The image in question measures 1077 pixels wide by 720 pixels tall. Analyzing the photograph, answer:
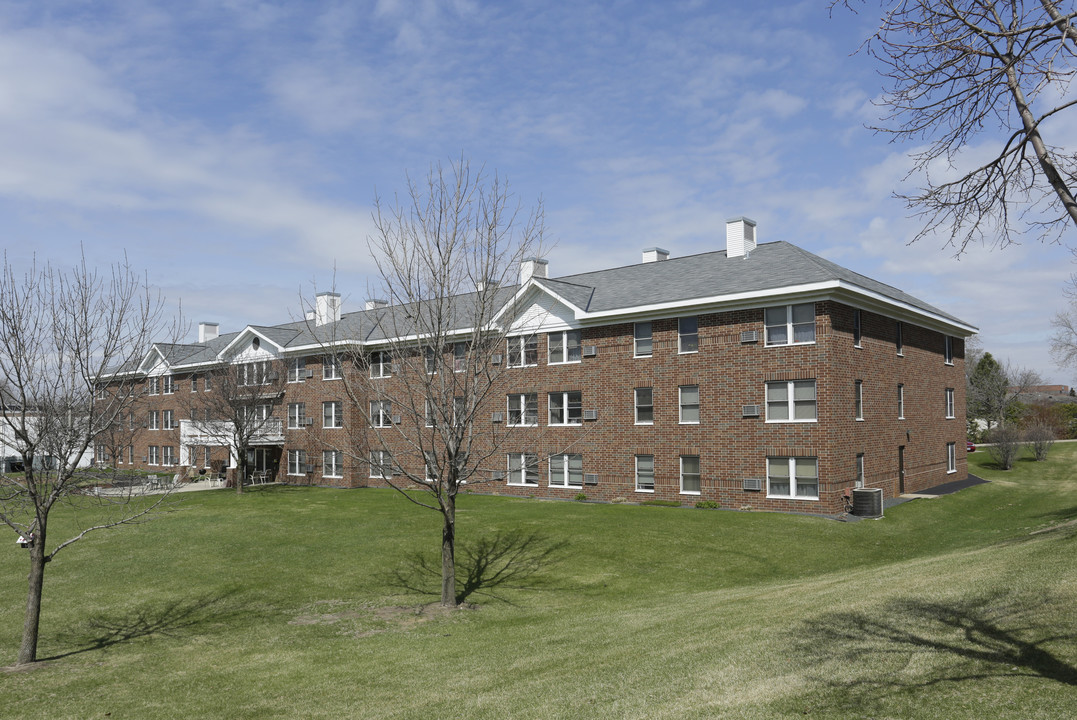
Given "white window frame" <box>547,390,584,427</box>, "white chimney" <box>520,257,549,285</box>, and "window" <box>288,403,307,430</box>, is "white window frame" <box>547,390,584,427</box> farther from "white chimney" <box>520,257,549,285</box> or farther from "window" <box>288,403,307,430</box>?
"window" <box>288,403,307,430</box>

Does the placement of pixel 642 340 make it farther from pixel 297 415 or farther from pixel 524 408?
pixel 297 415

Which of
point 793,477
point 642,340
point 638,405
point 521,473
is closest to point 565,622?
point 793,477

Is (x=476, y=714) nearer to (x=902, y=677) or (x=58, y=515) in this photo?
(x=902, y=677)

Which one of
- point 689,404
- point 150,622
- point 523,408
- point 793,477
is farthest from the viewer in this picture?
point 523,408

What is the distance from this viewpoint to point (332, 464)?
141 feet

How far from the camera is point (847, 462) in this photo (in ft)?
88.2

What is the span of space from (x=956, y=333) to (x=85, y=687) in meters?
38.6

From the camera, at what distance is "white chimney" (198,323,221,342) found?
2434 inches

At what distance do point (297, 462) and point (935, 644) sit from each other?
40948 millimetres

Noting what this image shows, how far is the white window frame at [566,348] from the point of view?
109 feet

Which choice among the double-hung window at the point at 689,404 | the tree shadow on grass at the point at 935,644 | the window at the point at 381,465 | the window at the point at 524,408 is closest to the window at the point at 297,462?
the window at the point at 381,465

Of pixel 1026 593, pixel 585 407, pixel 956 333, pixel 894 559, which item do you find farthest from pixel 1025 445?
pixel 1026 593

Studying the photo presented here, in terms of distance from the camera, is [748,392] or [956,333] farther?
[956,333]

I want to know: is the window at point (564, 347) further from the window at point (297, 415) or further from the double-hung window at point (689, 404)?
the window at point (297, 415)
